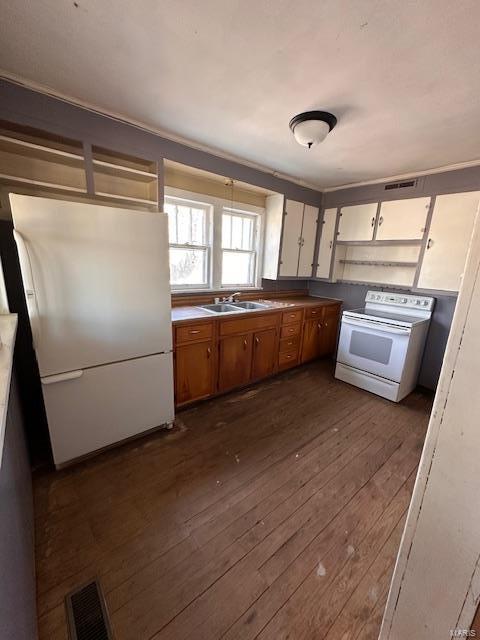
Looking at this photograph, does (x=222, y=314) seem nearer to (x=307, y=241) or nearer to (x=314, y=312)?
(x=314, y=312)

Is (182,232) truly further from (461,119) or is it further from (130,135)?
(461,119)

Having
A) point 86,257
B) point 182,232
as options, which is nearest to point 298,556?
point 86,257

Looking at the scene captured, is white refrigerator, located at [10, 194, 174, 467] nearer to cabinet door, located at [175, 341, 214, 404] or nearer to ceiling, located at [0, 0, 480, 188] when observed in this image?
cabinet door, located at [175, 341, 214, 404]

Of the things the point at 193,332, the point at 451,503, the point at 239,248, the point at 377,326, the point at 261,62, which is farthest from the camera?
the point at 239,248

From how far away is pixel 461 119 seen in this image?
68.1 inches

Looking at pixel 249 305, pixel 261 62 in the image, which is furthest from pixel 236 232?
pixel 261 62

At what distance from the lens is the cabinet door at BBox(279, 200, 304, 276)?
325cm

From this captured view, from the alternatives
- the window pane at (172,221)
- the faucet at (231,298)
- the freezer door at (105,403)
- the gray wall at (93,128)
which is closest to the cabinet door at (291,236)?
the faucet at (231,298)

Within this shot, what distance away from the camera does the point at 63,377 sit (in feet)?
5.25

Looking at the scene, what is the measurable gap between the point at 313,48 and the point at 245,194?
6.45ft

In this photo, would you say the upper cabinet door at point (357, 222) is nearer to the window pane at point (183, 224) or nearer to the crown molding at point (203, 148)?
the crown molding at point (203, 148)

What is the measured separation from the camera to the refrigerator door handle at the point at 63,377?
5.12 feet

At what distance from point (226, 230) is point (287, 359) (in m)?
1.74

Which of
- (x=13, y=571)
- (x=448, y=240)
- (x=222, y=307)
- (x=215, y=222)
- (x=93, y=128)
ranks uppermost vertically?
(x=93, y=128)
